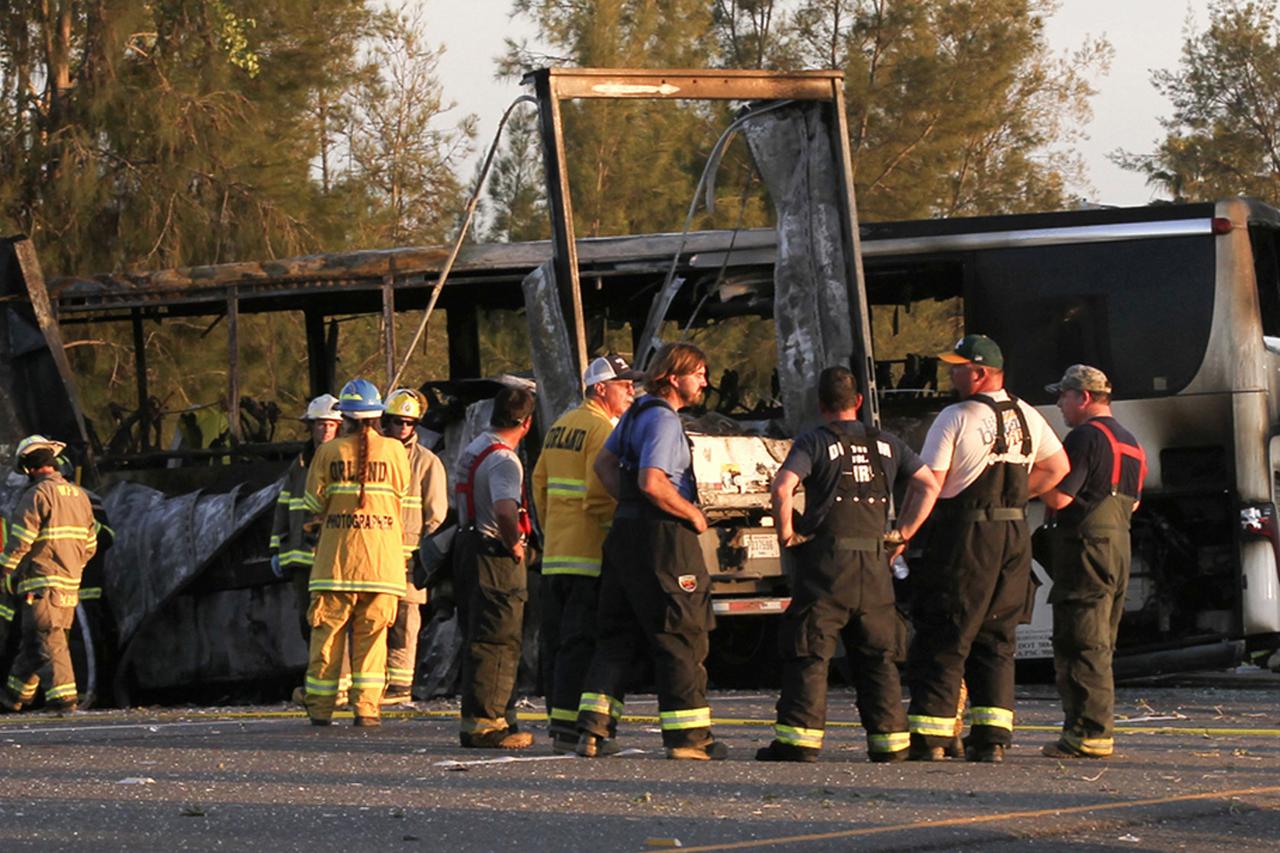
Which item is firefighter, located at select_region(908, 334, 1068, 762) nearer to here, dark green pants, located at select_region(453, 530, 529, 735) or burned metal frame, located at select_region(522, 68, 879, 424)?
dark green pants, located at select_region(453, 530, 529, 735)

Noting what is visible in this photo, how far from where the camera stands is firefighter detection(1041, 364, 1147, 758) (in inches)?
377

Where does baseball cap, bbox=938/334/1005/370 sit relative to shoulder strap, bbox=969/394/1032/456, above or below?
above

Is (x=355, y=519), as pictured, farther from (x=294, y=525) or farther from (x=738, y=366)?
(x=738, y=366)

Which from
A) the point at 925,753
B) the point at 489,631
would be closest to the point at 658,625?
the point at 489,631

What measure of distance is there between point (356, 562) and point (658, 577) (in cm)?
248

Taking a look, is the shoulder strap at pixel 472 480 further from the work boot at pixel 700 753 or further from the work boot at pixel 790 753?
the work boot at pixel 790 753

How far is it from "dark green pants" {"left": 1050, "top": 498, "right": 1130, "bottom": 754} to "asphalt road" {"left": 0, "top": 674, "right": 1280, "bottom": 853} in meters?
0.22

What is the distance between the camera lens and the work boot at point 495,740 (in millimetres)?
10109

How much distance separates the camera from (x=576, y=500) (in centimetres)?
1010

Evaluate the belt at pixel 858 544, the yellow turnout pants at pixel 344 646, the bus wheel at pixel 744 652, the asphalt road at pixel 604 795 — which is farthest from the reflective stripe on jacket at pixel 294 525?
the belt at pixel 858 544

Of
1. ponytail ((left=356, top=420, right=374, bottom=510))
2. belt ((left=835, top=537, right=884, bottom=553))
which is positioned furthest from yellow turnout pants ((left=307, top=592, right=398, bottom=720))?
belt ((left=835, top=537, right=884, bottom=553))

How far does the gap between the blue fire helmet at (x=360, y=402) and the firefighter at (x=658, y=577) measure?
211cm

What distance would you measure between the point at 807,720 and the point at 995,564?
1.04m

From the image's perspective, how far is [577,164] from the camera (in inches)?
1233
